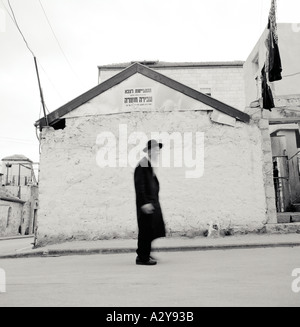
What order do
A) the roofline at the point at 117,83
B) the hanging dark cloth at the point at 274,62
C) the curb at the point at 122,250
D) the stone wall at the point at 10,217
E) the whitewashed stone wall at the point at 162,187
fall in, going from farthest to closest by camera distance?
the stone wall at the point at 10,217
the roofline at the point at 117,83
the hanging dark cloth at the point at 274,62
the whitewashed stone wall at the point at 162,187
the curb at the point at 122,250

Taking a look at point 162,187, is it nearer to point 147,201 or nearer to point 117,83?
point 117,83

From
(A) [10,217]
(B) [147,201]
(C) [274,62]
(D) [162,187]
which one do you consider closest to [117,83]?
(D) [162,187]

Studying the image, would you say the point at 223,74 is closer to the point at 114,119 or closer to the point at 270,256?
the point at 114,119

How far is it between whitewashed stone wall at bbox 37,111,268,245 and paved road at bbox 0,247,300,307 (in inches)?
147

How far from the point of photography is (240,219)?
28.9ft

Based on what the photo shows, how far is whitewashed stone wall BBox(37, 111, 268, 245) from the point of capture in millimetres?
8852

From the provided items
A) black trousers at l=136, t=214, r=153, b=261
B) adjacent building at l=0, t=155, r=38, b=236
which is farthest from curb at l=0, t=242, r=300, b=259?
adjacent building at l=0, t=155, r=38, b=236

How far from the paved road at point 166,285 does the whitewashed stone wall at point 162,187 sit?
3.72 m

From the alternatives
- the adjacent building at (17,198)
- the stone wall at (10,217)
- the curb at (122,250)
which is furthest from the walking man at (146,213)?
the stone wall at (10,217)

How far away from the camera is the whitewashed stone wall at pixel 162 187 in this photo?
29.0ft

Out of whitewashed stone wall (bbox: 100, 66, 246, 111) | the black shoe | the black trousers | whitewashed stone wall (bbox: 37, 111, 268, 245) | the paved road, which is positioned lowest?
the paved road

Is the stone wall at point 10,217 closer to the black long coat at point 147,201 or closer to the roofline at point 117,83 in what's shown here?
the roofline at point 117,83

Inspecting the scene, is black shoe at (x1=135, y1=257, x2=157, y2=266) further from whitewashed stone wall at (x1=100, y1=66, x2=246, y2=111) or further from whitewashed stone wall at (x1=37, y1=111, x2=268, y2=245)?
whitewashed stone wall at (x1=100, y1=66, x2=246, y2=111)

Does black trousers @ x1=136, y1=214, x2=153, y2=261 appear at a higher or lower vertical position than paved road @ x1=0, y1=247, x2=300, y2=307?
higher
